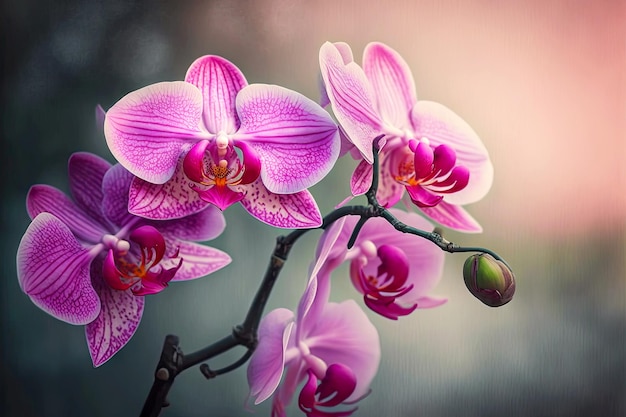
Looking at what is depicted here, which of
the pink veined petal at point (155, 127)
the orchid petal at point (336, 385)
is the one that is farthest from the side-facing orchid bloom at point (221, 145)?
the orchid petal at point (336, 385)

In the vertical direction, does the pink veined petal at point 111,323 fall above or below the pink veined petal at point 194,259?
below

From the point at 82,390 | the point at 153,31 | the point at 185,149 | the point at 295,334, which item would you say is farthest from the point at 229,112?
the point at 82,390

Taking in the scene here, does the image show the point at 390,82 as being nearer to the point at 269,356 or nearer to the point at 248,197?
the point at 248,197

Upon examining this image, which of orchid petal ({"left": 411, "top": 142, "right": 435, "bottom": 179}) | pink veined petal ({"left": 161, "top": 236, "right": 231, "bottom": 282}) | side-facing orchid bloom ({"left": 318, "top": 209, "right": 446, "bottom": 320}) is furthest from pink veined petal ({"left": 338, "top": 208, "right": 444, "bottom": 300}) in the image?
pink veined petal ({"left": 161, "top": 236, "right": 231, "bottom": 282})

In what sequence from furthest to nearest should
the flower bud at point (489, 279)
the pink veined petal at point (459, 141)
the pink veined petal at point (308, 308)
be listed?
1. the pink veined petal at point (459, 141)
2. the pink veined petal at point (308, 308)
3. the flower bud at point (489, 279)

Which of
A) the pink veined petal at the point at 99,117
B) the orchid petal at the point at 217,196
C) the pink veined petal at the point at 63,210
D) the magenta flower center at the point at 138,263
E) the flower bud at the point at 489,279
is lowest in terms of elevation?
the magenta flower center at the point at 138,263

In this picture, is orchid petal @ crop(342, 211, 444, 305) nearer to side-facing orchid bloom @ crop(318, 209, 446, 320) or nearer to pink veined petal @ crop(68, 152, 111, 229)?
side-facing orchid bloom @ crop(318, 209, 446, 320)

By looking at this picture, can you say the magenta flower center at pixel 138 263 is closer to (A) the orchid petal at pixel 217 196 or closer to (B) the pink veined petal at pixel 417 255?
(A) the orchid petal at pixel 217 196

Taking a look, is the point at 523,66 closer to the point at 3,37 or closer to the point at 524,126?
the point at 524,126
